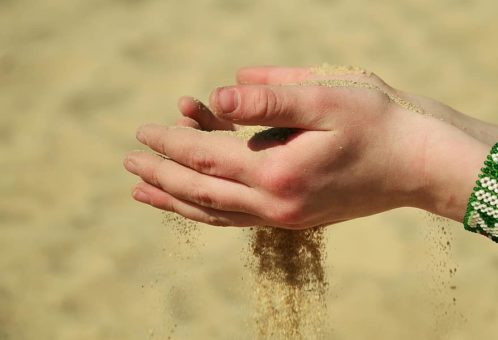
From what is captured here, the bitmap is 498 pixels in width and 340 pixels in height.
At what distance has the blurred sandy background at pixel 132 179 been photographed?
6.78ft

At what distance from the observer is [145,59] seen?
307 cm

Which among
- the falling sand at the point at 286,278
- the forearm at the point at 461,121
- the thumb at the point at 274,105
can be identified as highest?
the thumb at the point at 274,105

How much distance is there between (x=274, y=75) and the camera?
1758 millimetres

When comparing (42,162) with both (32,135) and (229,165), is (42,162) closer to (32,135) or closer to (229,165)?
(32,135)

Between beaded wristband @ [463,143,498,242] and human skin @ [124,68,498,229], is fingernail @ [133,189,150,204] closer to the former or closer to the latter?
human skin @ [124,68,498,229]

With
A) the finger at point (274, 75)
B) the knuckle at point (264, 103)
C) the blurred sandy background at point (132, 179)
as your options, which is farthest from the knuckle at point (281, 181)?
the blurred sandy background at point (132, 179)

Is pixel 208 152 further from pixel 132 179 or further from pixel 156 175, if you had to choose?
pixel 132 179

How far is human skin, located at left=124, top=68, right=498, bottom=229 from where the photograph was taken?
3.87ft

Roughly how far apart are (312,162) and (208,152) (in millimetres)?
195

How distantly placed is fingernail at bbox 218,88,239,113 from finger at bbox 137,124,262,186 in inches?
5.2

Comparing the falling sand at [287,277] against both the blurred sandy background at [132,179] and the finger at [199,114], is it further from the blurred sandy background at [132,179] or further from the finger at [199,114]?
the blurred sandy background at [132,179]

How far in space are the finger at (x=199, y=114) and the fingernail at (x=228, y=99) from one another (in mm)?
442

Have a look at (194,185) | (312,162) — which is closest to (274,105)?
(312,162)

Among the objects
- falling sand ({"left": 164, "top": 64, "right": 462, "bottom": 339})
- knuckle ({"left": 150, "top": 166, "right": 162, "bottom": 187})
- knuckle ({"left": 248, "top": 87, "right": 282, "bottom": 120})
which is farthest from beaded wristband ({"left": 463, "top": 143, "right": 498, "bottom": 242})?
knuckle ({"left": 150, "top": 166, "right": 162, "bottom": 187})
